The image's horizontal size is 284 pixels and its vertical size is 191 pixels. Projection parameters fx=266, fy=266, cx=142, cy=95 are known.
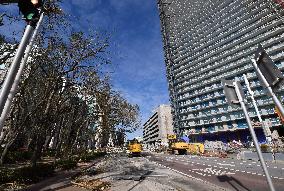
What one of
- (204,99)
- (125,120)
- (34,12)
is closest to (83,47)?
(34,12)

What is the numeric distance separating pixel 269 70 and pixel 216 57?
8253 centimetres

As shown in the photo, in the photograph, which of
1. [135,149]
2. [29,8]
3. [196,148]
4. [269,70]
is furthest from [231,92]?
[135,149]

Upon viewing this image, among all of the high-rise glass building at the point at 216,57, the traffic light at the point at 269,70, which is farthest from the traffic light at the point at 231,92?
the high-rise glass building at the point at 216,57

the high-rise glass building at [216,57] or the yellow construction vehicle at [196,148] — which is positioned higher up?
the high-rise glass building at [216,57]

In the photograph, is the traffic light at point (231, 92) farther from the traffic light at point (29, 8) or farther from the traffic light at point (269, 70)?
the traffic light at point (29, 8)

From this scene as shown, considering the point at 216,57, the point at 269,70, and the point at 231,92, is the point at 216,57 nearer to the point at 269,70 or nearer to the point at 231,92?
the point at 231,92

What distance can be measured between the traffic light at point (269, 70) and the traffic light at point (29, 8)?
441cm

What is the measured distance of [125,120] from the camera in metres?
47.6

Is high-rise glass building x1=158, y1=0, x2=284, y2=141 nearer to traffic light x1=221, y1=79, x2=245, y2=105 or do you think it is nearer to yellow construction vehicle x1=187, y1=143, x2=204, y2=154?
yellow construction vehicle x1=187, y1=143, x2=204, y2=154

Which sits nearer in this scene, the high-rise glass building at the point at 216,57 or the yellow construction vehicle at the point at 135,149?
the yellow construction vehicle at the point at 135,149

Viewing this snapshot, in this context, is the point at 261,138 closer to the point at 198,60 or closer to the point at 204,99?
the point at 204,99

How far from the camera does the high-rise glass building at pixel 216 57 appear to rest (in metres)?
69.4

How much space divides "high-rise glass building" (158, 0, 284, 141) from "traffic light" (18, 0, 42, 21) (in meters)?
63.5

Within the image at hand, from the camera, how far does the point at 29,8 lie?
4.32 m
